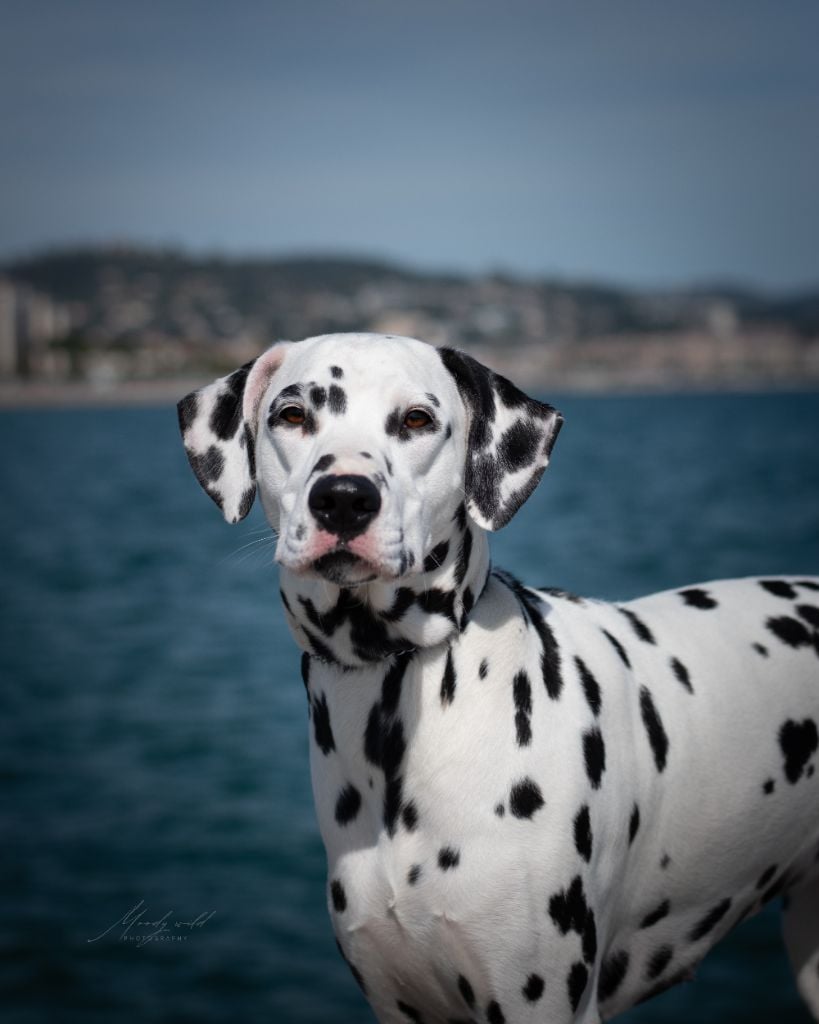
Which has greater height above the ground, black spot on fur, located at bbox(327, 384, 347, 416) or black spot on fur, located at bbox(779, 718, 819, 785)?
black spot on fur, located at bbox(327, 384, 347, 416)

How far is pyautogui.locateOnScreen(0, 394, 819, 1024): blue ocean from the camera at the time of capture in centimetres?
835

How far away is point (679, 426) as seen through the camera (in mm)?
109625

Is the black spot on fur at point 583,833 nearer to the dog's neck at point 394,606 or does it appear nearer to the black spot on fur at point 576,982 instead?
the black spot on fur at point 576,982

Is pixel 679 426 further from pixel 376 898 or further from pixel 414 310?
pixel 376 898

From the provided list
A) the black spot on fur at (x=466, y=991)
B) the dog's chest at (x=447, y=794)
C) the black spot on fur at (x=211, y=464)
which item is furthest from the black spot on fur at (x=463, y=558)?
the black spot on fur at (x=466, y=991)

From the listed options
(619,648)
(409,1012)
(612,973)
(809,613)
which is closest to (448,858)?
(409,1012)

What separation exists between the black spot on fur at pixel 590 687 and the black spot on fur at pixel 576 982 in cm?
66

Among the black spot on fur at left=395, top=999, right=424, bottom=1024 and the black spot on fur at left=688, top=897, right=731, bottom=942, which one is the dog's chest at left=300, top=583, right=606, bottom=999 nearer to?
the black spot on fur at left=395, top=999, right=424, bottom=1024

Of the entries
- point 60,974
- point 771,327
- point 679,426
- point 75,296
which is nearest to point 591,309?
point 771,327

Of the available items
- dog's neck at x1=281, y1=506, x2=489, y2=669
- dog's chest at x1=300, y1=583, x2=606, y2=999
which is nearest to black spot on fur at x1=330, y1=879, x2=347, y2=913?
dog's chest at x1=300, y1=583, x2=606, y2=999

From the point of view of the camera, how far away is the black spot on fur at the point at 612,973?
3.50m

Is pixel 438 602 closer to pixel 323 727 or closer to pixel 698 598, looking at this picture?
pixel 323 727

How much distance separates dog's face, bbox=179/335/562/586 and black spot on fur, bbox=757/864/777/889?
58.3 inches

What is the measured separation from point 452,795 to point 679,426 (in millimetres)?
109411
